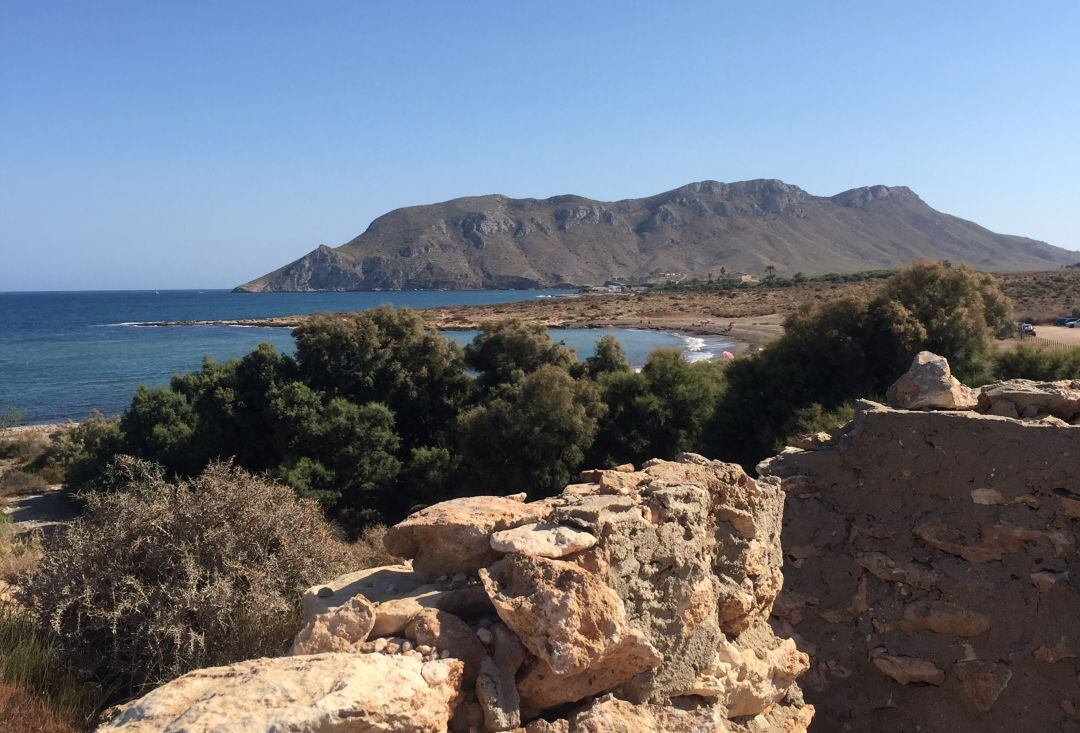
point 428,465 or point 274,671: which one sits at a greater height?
point 274,671

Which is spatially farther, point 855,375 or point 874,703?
point 855,375

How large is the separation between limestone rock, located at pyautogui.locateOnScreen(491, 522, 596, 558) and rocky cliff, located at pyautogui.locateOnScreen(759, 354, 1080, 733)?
454 centimetres

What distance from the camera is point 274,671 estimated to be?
3428mm

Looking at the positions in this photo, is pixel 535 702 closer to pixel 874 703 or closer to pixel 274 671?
pixel 274 671

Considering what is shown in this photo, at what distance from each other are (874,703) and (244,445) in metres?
15.2

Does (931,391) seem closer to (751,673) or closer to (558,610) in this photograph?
(751,673)

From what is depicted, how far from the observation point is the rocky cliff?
270 inches

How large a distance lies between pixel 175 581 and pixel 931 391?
774cm

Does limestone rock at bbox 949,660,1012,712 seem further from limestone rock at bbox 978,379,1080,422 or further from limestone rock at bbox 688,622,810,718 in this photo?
limestone rock at bbox 978,379,1080,422

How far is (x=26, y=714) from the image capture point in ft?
12.5

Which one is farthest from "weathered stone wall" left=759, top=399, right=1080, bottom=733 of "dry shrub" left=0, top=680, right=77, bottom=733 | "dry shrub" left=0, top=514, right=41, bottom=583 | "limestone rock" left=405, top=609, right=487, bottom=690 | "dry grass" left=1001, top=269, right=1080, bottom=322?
"dry grass" left=1001, top=269, right=1080, bottom=322

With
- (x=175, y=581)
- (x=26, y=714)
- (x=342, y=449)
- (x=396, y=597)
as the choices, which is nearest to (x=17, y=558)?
(x=175, y=581)

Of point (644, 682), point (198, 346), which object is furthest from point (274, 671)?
point (198, 346)

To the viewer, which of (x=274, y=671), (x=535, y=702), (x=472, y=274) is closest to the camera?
(x=274, y=671)
